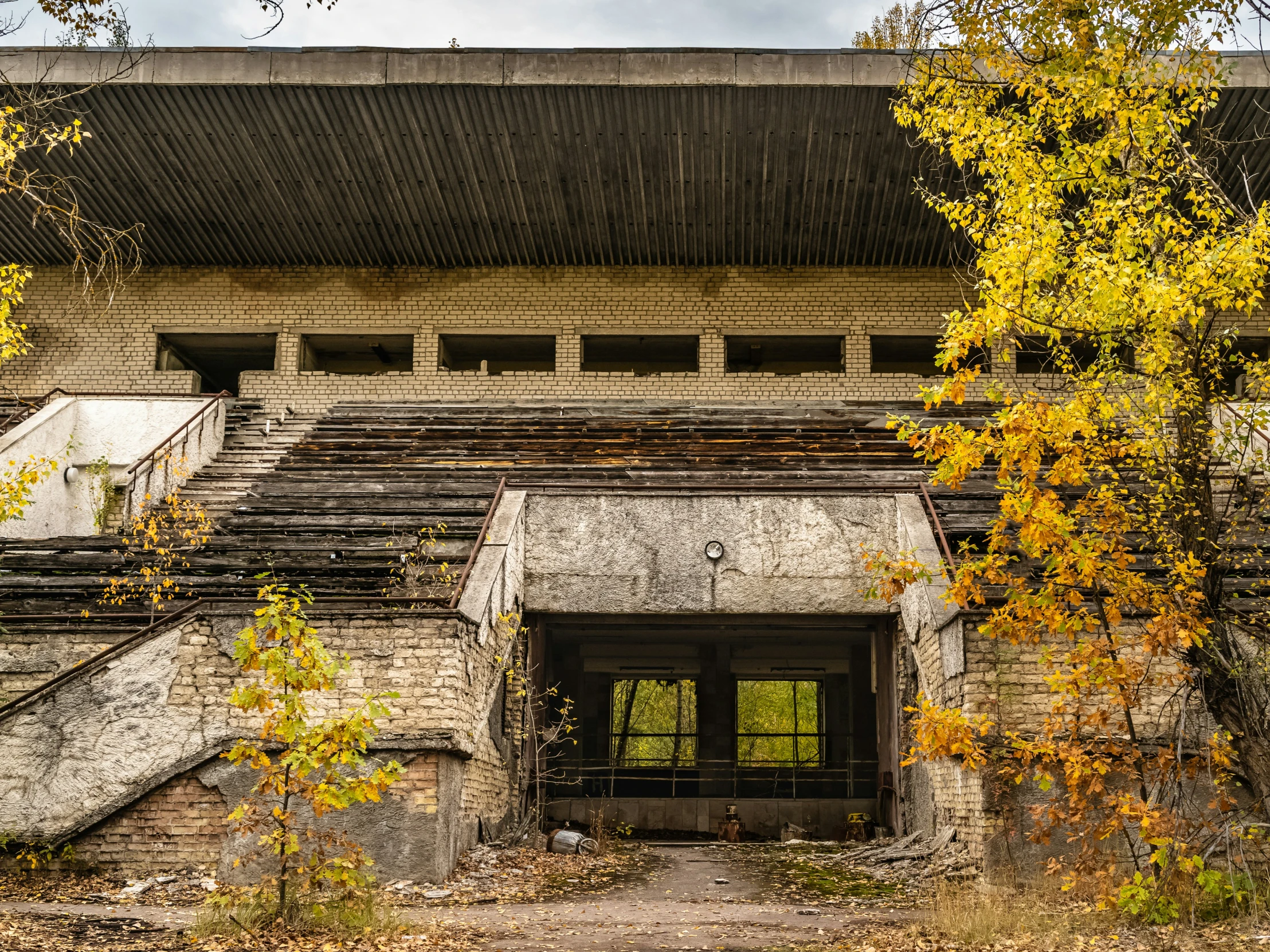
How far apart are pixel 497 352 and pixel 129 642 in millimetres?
11829

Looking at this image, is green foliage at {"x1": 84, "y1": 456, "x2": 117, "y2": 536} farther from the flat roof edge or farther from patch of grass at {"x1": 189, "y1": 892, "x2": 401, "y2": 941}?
patch of grass at {"x1": 189, "y1": 892, "x2": 401, "y2": 941}

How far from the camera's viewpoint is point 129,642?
8.59 metres

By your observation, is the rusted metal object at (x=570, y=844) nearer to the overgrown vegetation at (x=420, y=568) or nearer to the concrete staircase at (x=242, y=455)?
the overgrown vegetation at (x=420, y=568)

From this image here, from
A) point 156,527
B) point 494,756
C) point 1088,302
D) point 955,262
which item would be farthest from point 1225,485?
point 156,527

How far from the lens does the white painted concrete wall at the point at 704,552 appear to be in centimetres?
1148

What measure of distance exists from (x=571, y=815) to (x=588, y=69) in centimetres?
1072

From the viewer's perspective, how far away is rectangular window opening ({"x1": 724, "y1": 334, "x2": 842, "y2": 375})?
1855 cm

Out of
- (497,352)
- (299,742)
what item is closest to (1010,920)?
(299,742)

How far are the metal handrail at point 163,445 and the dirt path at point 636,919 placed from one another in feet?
17.7

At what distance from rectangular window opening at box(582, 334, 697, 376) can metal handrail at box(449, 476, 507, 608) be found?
22.0ft

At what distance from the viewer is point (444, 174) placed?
1625 centimetres

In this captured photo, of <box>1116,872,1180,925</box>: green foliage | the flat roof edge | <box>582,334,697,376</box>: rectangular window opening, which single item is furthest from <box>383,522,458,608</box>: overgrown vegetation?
<box>582,334,697,376</box>: rectangular window opening

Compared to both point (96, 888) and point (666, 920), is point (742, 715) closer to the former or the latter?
point (666, 920)

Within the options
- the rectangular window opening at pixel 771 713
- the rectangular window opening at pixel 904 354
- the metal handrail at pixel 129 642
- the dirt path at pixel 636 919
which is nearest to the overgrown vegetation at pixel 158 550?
the metal handrail at pixel 129 642
